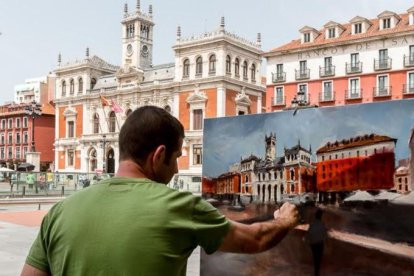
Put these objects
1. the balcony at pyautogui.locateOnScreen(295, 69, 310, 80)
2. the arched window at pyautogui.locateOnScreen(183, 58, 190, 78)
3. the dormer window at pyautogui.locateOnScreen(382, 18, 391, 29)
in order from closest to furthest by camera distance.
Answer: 1. the dormer window at pyautogui.locateOnScreen(382, 18, 391, 29)
2. the balcony at pyautogui.locateOnScreen(295, 69, 310, 80)
3. the arched window at pyautogui.locateOnScreen(183, 58, 190, 78)

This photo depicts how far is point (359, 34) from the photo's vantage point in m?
34.5

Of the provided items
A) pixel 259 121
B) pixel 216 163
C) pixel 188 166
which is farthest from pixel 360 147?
pixel 188 166

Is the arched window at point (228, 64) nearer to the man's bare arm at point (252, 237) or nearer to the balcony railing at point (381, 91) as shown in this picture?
the balcony railing at point (381, 91)

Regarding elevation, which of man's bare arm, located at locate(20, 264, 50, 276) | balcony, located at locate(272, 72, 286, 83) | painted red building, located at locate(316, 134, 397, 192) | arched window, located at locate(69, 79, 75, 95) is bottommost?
man's bare arm, located at locate(20, 264, 50, 276)

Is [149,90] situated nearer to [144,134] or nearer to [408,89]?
[408,89]

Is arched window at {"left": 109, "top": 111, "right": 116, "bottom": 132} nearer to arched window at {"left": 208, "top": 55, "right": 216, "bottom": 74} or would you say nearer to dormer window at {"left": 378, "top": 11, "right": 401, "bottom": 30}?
arched window at {"left": 208, "top": 55, "right": 216, "bottom": 74}

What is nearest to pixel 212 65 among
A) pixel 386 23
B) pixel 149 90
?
pixel 149 90

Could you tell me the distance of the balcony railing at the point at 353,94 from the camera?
33.9m

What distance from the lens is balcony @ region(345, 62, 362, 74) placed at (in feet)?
112

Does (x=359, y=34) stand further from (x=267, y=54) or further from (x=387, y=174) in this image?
(x=387, y=174)

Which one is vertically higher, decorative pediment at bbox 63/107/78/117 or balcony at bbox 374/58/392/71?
balcony at bbox 374/58/392/71

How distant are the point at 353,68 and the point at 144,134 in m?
34.0

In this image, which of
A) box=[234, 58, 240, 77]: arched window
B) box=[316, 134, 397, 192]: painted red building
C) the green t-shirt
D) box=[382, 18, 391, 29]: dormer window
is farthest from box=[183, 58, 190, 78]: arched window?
the green t-shirt

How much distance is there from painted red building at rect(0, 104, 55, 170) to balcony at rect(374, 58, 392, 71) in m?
40.1
